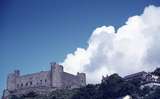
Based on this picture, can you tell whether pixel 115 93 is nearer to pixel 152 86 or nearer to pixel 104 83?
pixel 104 83

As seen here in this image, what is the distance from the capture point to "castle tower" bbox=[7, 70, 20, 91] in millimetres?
119162

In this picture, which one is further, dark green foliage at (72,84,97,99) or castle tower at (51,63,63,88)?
castle tower at (51,63,63,88)

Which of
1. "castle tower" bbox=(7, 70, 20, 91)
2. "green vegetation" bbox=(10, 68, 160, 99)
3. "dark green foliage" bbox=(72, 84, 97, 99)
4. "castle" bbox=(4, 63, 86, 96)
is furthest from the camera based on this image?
"castle tower" bbox=(7, 70, 20, 91)

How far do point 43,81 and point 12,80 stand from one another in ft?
36.2

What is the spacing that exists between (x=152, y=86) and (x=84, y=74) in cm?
3601

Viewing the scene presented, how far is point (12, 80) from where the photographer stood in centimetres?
11988

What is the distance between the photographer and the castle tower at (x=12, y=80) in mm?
119162

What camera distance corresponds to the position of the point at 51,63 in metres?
115

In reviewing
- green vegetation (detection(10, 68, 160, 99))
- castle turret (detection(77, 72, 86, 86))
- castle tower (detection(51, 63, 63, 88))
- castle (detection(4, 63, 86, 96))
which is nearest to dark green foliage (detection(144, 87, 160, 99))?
green vegetation (detection(10, 68, 160, 99))

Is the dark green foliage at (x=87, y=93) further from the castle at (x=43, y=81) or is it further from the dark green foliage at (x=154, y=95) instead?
the castle at (x=43, y=81)

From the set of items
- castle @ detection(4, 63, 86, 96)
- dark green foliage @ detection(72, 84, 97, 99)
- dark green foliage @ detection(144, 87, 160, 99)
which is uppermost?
castle @ detection(4, 63, 86, 96)

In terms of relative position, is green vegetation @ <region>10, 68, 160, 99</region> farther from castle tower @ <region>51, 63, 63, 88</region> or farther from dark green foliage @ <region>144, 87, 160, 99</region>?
castle tower @ <region>51, 63, 63, 88</region>

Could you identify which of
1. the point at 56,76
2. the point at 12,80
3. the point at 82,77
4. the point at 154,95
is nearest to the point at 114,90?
the point at 154,95

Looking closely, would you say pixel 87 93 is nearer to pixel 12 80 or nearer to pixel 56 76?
pixel 56 76
